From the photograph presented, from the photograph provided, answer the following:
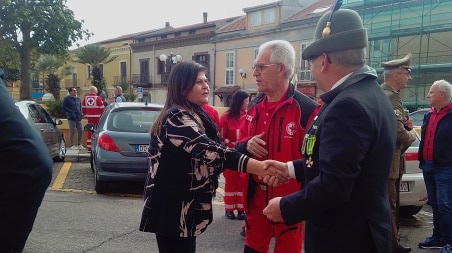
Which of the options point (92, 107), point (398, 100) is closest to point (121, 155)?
point (398, 100)

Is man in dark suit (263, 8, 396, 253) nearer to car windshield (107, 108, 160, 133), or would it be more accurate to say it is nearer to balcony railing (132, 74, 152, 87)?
car windshield (107, 108, 160, 133)

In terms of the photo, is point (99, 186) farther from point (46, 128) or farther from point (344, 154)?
point (344, 154)

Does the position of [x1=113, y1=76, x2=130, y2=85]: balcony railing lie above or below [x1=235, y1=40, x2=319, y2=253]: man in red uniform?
above

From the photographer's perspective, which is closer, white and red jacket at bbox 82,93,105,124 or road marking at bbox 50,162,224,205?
road marking at bbox 50,162,224,205

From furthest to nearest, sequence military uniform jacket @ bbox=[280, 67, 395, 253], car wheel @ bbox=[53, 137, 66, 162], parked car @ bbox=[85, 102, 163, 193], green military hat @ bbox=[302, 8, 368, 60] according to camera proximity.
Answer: car wheel @ bbox=[53, 137, 66, 162] < parked car @ bbox=[85, 102, 163, 193] < green military hat @ bbox=[302, 8, 368, 60] < military uniform jacket @ bbox=[280, 67, 395, 253]

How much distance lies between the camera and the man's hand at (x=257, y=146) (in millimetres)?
2891

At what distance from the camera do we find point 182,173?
2576 mm

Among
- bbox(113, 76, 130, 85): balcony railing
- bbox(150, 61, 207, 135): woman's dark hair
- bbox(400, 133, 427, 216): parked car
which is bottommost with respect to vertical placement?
bbox(400, 133, 427, 216): parked car

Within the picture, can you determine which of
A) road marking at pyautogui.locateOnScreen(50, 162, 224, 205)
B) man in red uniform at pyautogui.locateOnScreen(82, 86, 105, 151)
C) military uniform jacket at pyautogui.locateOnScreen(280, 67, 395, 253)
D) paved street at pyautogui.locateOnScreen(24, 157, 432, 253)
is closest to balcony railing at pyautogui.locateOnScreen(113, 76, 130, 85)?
man in red uniform at pyautogui.locateOnScreen(82, 86, 105, 151)

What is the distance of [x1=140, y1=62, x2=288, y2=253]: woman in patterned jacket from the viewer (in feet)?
8.35

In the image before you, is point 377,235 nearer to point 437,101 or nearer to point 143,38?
point 437,101

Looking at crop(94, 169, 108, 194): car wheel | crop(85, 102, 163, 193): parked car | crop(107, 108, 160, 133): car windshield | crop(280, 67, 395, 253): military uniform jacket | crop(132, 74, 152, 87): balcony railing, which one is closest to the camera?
crop(280, 67, 395, 253): military uniform jacket

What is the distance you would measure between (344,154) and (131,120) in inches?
233

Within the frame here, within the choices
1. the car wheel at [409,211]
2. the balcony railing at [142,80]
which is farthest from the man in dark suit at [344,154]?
the balcony railing at [142,80]
